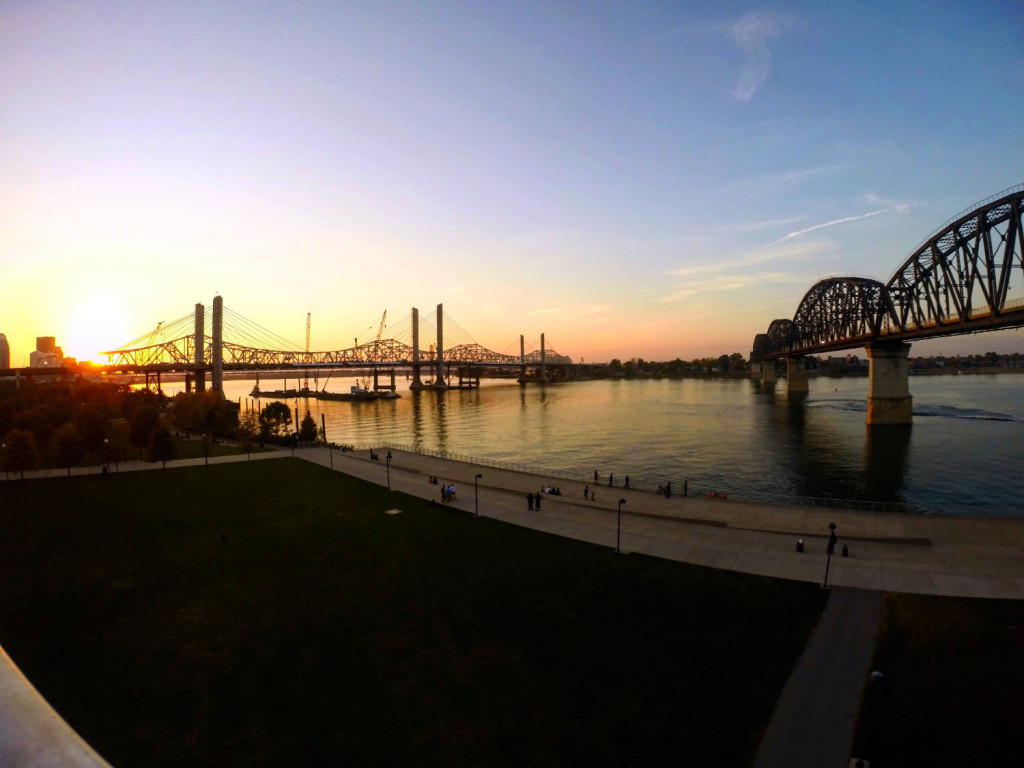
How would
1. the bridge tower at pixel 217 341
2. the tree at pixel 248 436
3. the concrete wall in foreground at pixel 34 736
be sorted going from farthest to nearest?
1. the bridge tower at pixel 217 341
2. the tree at pixel 248 436
3. the concrete wall in foreground at pixel 34 736

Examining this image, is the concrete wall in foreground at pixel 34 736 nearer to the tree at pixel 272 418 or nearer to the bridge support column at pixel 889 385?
the tree at pixel 272 418

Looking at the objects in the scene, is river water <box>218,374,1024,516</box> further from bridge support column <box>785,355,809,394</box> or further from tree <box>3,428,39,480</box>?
bridge support column <box>785,355,809,394</box>

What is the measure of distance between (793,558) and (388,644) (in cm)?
1667

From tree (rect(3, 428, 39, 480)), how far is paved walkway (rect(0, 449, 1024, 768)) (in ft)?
10.5

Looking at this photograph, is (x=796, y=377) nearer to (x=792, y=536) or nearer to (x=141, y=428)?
(x=792, y=536)

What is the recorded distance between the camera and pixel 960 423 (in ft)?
260

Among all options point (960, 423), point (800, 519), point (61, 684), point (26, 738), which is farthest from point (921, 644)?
point (960, 423)

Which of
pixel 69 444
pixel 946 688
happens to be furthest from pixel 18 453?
pixel 946 688

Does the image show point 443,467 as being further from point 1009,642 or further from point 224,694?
point 1009,642

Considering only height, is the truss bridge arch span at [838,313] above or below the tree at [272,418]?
above

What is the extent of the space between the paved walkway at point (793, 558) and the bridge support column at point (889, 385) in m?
62.3

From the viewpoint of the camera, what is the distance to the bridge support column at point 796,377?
153750mm

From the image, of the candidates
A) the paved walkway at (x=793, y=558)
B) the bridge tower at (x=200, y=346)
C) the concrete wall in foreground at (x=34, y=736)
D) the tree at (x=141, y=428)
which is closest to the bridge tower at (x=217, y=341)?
the bridge tower at (x=200, y=346)

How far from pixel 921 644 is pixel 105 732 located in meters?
21.6
